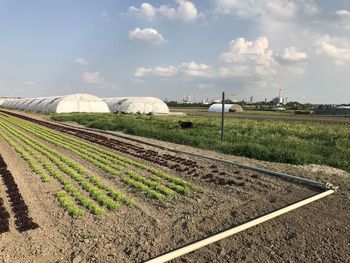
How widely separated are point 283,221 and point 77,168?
22.5ft

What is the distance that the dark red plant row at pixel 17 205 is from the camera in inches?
247

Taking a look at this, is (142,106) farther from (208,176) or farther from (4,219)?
(4,219)

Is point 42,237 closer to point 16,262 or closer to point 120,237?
point 16,262

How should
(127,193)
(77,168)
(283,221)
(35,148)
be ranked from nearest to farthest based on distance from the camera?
(283,221) → (127,193) → (77,168) → (35,148)

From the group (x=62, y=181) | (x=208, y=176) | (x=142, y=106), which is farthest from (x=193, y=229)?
(x=142, y=106)

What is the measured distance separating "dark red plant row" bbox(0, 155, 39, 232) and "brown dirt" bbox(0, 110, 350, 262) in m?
0.12

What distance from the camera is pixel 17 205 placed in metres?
7.39

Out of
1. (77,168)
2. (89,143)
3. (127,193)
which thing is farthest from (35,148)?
(127,193)

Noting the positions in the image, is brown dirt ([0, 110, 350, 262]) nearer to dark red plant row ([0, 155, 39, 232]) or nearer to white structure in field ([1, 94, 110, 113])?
dark red plant row ([0, 155, 39, 232])

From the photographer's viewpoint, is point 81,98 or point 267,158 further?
point 81,98

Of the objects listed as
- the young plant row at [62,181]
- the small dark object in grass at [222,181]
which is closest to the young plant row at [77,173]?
the young plant row at [62,181]

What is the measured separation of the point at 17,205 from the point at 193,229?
3.91 meters

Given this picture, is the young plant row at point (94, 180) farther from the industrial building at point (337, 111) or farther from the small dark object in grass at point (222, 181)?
the industrial building at point (337, 111)

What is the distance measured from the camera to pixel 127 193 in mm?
8391
